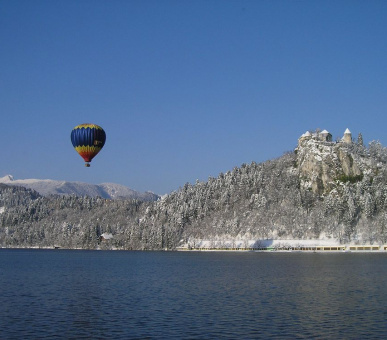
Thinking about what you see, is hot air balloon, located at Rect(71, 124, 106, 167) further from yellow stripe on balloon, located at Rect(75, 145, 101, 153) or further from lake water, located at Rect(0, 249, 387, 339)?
lake water, located at Rect(0, 249, 387, 339)

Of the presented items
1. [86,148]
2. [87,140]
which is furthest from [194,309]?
[86,148]

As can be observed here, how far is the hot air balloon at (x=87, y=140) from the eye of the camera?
112562mm

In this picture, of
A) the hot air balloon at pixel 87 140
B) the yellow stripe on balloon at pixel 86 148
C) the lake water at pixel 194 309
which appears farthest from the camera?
the yellow stripe on balloon at pixel 86 148

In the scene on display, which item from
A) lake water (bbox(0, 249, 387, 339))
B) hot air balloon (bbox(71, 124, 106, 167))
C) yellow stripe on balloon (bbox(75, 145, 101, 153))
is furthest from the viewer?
yellow stripe on balloon (bbox(75, 145, 101, 153))

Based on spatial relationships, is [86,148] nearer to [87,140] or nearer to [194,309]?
[87,140]

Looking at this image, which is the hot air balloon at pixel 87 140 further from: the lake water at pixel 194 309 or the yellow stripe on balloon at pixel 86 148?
the lake water at pixel 194 309

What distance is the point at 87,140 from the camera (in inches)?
4429

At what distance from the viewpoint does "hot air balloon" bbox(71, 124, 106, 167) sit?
113 meters

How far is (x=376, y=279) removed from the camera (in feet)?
277

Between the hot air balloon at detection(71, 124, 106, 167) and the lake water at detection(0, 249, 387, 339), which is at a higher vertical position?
the hot air balloon at detection(71, 124, 106, 167)

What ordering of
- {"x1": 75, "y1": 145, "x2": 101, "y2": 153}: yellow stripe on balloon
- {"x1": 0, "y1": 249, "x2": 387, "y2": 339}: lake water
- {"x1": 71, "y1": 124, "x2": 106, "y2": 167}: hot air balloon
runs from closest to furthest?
1. {"x1": 0, "y1": 249, "x2": 387, "y2": 339}: lake water
2. {"x1": 71, "y1": 124, "x2": 106, "y2": 167}: hot air balloon
3. {"x1": 75, "y1": 145, "x2": 101, "y2": 153}: yellow stripe on balloon

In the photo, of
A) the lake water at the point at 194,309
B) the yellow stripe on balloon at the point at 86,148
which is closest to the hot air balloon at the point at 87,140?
the yellow stripe on balloon at the point at 86,148

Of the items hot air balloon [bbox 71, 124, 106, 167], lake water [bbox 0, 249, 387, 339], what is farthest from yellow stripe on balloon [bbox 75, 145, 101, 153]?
lake water [bbox 0, 249, 387, 339]

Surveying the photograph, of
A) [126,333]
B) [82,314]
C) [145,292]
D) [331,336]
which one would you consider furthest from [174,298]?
[331,336]
